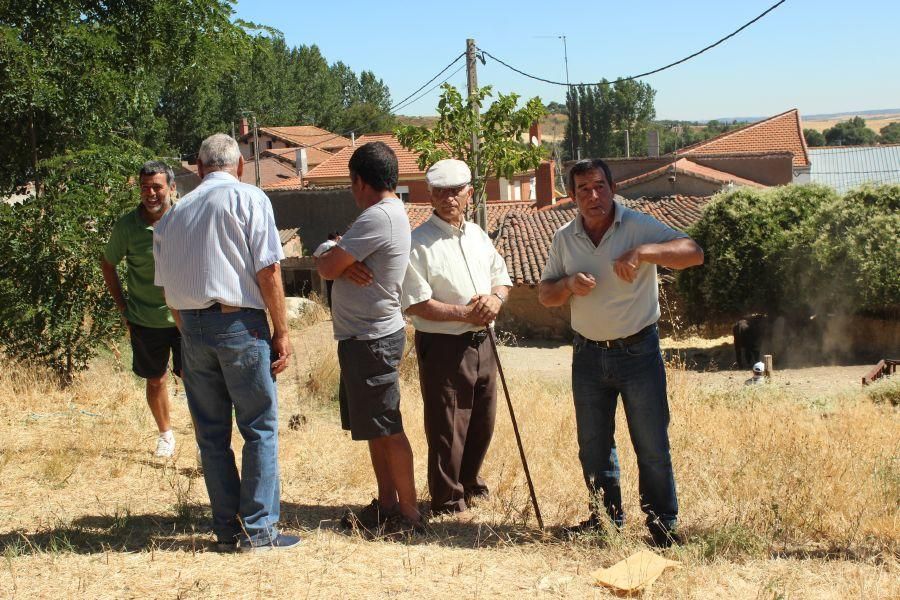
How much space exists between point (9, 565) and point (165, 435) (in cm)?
212

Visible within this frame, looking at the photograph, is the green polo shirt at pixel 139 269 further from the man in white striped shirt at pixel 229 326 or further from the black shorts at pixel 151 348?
the man in white striped shirt at pixel 229 326

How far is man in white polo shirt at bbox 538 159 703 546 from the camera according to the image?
436 centimetres

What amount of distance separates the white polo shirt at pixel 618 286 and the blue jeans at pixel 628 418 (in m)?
0.09

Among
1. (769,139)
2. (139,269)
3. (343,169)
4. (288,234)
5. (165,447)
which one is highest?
(343,169)

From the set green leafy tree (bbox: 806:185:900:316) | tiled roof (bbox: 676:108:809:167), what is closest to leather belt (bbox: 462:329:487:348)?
green leafy tree (bbox: 806:185:900:316)

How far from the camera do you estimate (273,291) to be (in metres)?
4.14

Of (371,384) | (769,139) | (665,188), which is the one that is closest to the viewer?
(371,384)

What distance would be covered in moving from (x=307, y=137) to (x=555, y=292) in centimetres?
6723

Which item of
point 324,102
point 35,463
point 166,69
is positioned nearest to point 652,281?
point 35,463

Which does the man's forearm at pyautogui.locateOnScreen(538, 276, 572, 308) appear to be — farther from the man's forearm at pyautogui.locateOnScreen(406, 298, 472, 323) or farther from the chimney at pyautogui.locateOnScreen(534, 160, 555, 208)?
the chimney at pyautogui.locateOnScreen(534, 160, 555, 208)

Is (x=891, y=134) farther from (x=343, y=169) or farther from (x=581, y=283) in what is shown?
(x=581, y=283)

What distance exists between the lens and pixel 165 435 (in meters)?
6.04

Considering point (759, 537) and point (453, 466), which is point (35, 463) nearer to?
point (453, 466)

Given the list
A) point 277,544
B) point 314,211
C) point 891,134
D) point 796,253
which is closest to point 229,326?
point 277,544
